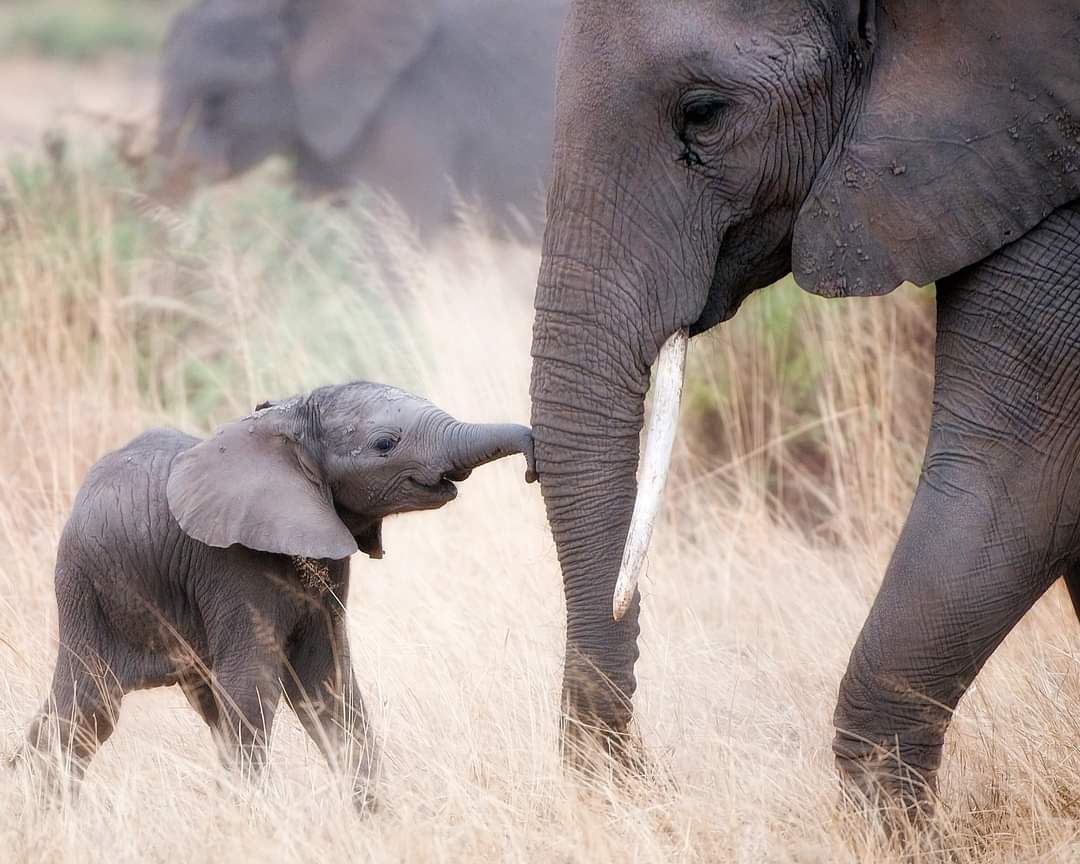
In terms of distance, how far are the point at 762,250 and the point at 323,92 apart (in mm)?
9131

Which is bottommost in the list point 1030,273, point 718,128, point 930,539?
point 930,539

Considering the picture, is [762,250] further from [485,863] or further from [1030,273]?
[485,863]

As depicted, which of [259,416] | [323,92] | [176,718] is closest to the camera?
[259,416]

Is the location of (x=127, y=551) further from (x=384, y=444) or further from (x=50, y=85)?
(x=50, y=85)

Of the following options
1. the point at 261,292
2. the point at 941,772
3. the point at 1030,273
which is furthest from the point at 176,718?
the point at 261,292

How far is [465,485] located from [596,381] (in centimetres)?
301

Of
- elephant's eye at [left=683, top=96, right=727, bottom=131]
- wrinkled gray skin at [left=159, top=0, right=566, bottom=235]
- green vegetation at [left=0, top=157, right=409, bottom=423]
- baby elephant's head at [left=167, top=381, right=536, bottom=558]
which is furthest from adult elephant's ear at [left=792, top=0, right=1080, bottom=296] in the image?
wrinkled gray skin at [left=159, top=0, right=566, bottom=235]

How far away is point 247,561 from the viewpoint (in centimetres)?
438

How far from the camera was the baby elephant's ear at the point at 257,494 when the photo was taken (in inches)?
166

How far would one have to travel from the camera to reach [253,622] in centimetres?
432

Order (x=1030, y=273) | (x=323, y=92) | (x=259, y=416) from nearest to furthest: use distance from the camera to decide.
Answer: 1. (x=1030, y=273)
2. (x=259, y=416)
3. (x=323, y=92)

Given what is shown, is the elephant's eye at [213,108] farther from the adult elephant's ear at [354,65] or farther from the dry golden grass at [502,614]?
the dry golden grass at [502,614]

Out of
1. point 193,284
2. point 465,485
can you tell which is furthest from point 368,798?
point 193,284

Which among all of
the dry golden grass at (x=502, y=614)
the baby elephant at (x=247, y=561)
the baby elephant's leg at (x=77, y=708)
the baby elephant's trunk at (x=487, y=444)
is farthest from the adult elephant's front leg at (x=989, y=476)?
the baby elephant's leg at (x=77, y=708)
